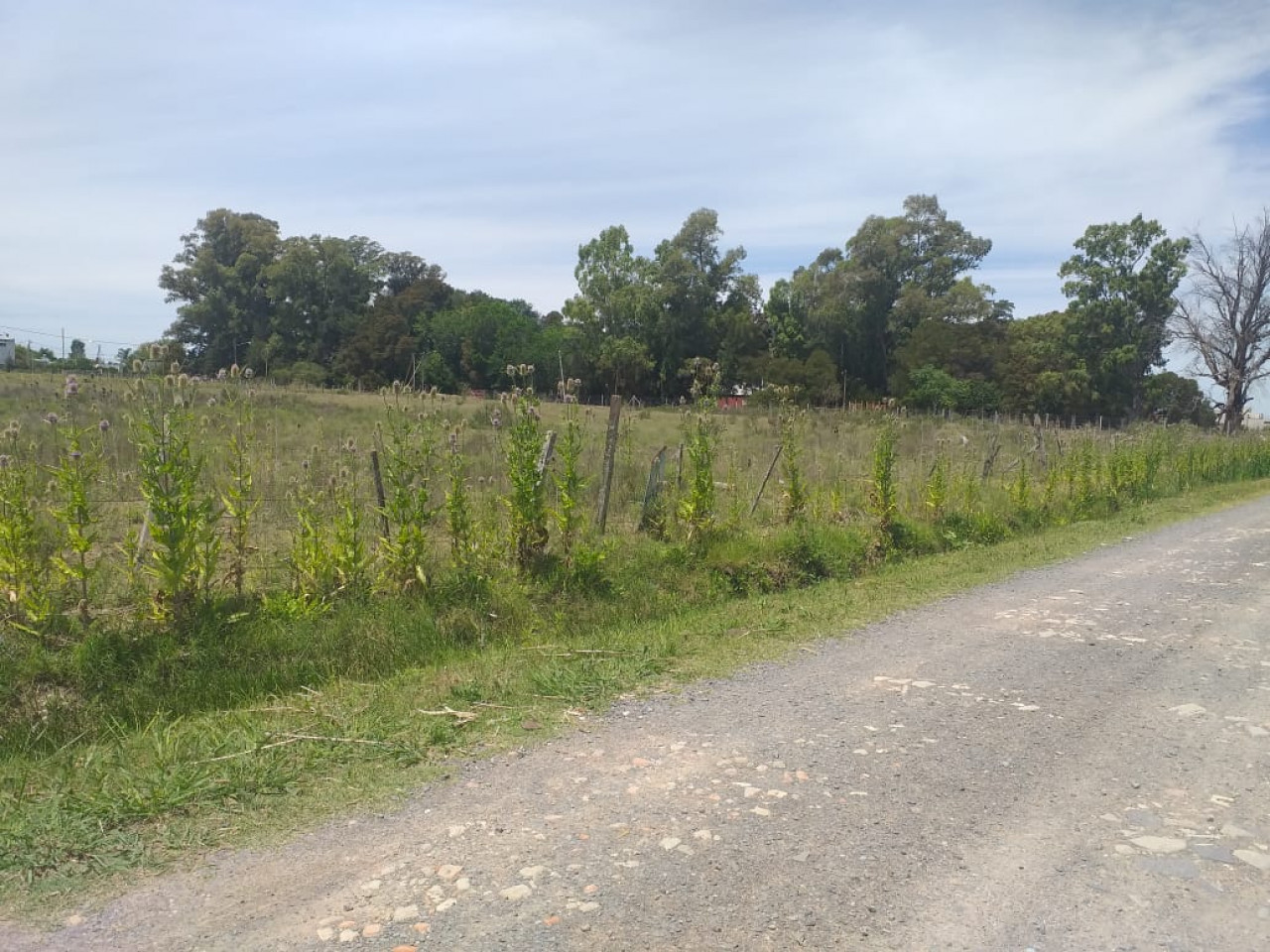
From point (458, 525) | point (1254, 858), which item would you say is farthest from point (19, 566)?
point (1254, 858)

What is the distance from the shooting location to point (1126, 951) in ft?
10.1

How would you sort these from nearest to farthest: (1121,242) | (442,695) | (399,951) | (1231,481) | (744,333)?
(399,951)
(442,695)
(1231,481)
(1121,242)
(744,333)

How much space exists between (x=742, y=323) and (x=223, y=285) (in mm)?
39457

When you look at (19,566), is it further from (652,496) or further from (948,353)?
(948,353)

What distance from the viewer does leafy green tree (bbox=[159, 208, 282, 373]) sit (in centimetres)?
6806

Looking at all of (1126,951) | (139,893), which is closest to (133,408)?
(139,893)

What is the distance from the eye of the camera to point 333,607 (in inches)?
305

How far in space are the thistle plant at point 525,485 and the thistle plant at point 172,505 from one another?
9.17 ft

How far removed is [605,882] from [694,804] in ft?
2.57

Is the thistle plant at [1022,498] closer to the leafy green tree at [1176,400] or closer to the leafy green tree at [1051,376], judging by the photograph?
the leafy green tree at [1051,376]

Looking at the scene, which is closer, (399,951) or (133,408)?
(399,951)

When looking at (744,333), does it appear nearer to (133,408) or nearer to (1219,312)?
(1219,312)

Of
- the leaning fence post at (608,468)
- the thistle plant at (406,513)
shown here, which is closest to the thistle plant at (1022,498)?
the leaning fence post at (608,468)

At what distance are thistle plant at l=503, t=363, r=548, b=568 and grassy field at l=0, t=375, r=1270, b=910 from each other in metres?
0.03
